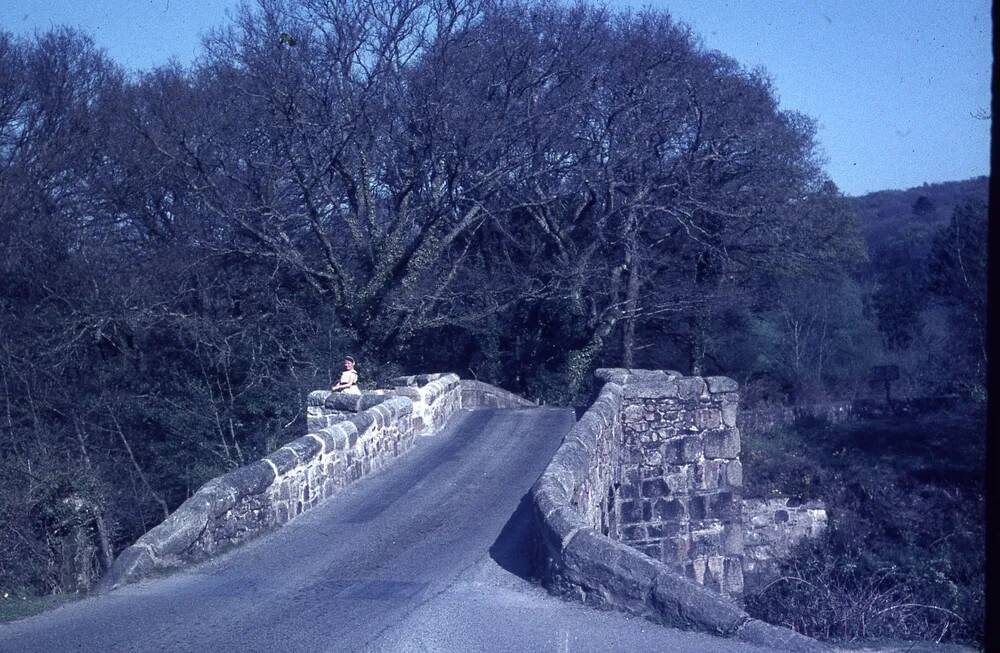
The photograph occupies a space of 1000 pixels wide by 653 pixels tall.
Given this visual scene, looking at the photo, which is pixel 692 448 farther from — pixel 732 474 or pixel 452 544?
pixel 452 544

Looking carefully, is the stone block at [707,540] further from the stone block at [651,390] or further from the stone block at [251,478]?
the stone block at [251,478]

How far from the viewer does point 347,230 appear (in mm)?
24016

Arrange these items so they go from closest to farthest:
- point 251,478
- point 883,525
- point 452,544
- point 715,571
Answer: point 452,544 → point 251,478 → point 715,571 → point 883,525

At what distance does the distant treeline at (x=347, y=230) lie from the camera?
1956 centimetres

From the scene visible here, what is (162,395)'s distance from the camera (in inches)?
805

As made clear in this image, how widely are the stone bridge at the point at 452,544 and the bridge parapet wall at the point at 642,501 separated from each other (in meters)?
0.02

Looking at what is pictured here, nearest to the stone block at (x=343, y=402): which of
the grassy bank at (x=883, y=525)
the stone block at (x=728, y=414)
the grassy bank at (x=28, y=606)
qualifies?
the stone block at (x=728, y=414)

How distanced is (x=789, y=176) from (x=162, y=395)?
59.1ft

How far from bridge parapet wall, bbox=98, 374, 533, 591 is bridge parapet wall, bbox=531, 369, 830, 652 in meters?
2.60

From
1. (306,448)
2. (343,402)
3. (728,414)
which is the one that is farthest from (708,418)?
(306,448)

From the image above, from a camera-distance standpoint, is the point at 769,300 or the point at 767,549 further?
the point at 769,300

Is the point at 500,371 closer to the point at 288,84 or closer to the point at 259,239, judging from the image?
the point at 259,239

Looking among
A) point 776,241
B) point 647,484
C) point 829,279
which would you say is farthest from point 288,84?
point 829,279

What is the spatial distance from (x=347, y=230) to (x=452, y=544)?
55.8 feet
